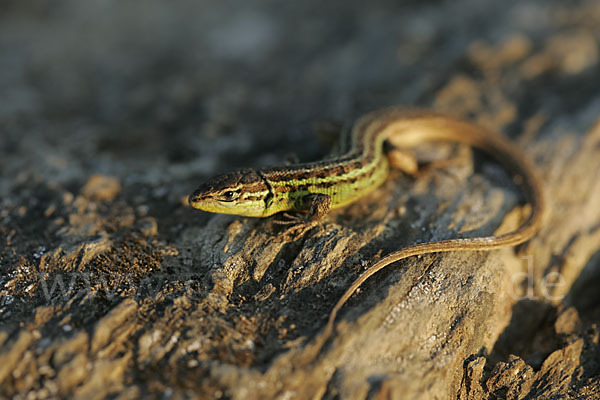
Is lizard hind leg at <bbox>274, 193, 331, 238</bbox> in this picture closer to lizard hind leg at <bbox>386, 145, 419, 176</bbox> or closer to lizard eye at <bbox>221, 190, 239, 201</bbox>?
lizard eye at <bbox>221, 190, 239, 201</bbox>

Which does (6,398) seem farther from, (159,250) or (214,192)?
(214,192)

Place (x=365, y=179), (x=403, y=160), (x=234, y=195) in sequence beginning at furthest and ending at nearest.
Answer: (x=403, y=160) < (x=365, y=179) < (x=234, y=195)

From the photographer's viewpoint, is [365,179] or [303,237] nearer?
[303,237]

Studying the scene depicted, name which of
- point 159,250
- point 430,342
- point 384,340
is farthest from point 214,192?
point 430,342

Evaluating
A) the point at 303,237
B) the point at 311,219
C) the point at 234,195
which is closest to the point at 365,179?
the point at 311,219

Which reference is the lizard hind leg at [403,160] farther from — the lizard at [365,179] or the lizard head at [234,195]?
the lizard head at [234,195]

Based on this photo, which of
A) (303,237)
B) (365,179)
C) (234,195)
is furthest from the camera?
(365,179)

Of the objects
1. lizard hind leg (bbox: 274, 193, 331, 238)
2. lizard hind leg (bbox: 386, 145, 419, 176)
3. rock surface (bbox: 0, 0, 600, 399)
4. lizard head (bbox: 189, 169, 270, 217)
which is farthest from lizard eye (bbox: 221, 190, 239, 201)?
lizard hind leg (bbox: 386, 145, 419, 176)

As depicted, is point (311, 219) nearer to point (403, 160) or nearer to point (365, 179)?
point (365, 179)

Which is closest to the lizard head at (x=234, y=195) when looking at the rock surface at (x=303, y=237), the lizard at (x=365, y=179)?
the lizard at (x=365, y=179)
